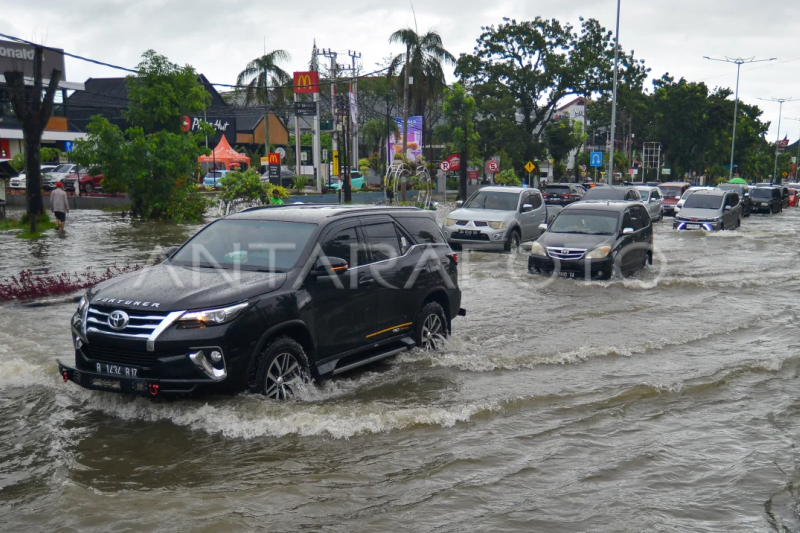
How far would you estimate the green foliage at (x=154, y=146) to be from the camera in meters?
27.5

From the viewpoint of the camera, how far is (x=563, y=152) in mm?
59031

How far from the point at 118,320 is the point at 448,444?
286 centimetres

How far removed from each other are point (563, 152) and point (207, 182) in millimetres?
26409

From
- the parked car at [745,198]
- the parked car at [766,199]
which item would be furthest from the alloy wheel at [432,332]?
the parked car at [766,199]

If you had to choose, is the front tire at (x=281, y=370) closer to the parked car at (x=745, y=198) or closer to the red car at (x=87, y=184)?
the red car at (x=87, y=184)

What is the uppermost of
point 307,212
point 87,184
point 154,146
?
point 154,146

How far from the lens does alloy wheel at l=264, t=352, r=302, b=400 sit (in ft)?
21.7

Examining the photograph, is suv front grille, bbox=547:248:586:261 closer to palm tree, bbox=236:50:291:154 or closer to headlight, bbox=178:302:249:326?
headlight, bbox=178:302:249:326

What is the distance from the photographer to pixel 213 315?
20.3 feet

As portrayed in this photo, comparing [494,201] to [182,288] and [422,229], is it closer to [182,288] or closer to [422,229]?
[422,229]

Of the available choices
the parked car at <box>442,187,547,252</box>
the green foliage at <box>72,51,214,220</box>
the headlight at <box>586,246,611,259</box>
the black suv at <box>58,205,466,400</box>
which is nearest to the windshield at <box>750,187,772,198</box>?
the parked car at <box>442,187,547,252</box>

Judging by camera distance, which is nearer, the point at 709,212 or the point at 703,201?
the point at 709,212

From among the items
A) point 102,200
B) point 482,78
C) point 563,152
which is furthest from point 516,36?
point 102,200

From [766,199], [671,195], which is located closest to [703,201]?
[671,195]
